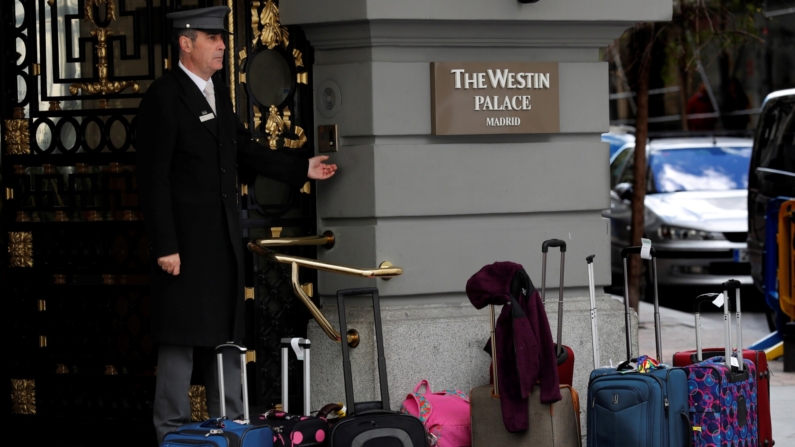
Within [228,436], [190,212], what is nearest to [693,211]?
[190,212]

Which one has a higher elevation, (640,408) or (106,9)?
(106,9)

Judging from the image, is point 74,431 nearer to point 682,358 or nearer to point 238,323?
point 238,323

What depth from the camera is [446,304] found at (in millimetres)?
7355

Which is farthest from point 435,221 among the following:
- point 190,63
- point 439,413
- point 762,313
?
point 762,313

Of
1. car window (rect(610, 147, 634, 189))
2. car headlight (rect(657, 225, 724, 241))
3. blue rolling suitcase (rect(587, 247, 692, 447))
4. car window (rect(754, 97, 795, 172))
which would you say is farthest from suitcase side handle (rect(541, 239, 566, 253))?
car window (rect(610, 147, 634, 189))

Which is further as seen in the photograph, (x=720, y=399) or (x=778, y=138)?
(x=778, y=138)

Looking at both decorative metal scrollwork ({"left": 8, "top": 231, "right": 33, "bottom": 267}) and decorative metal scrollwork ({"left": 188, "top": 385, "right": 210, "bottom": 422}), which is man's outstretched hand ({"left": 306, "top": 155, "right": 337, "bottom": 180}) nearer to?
decorative metal scrollwork ({"left": 188, "top": 385, "right": 210, "bottom": 422})

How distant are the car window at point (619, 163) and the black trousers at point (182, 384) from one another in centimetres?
989

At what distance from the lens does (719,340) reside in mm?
11445

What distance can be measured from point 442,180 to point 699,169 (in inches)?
328


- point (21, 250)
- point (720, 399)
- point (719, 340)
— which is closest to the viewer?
point (720, 399)

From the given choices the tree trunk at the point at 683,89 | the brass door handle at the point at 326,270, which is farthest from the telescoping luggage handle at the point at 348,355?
the tree trunk at the point at 683,89

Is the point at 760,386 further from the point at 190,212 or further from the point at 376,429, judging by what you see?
the point at 190,212

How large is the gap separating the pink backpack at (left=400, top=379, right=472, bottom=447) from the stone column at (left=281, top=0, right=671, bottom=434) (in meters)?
0.37
